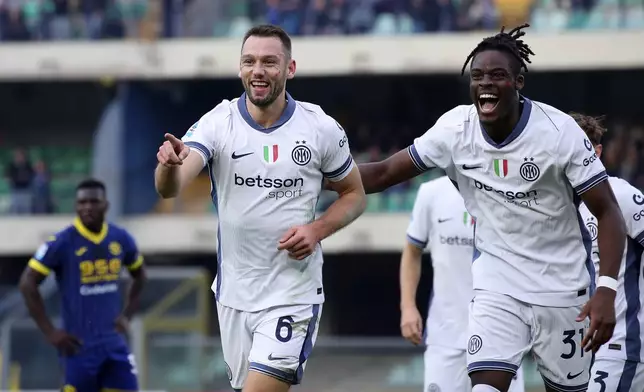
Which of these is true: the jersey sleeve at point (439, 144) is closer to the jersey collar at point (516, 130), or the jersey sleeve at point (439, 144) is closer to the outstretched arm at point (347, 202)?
the jersey collar at point (516, 130)

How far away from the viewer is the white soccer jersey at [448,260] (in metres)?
8.51

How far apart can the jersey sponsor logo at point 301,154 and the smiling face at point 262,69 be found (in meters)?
0.27

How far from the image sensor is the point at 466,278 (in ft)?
28.0

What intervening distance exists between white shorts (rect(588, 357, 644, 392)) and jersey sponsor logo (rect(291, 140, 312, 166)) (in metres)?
2.21

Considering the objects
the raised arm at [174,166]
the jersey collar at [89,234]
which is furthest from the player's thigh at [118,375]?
the raised arm at [174,166]

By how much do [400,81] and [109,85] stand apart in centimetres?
609

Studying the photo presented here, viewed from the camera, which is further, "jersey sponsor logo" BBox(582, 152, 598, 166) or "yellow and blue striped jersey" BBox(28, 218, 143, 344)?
"yellow and blue striped jersey" BBox(28, 218, 143, 344)

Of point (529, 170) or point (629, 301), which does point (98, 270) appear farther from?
point (529, 170)

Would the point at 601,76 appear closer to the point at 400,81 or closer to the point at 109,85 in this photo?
the point at 400,81

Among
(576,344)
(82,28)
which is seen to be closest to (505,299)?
(576,344)

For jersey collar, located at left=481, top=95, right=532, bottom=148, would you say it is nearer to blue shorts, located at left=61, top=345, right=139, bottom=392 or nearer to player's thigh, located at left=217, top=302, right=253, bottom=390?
player's thigh, located at left=217, top=302, right=253, bottom=390

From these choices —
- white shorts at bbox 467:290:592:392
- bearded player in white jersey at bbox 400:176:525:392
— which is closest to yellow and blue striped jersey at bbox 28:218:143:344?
bearded player in white jersey at bbox 400:176:525:392

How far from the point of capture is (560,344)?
258 inches

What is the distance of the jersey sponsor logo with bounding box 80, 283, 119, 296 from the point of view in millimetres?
10500
